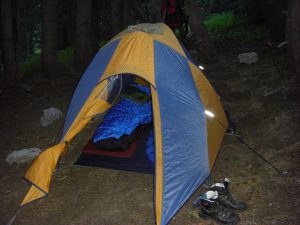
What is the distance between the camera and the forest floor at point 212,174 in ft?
16.0

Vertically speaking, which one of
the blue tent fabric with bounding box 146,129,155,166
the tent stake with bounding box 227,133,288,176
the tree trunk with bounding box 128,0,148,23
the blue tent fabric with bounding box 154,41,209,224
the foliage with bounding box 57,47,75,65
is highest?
the tree trunk with bounding box 128,0,148,23

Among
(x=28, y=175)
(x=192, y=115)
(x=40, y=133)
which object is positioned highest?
(x=192, y=115)

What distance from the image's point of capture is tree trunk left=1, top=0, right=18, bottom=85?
938cm

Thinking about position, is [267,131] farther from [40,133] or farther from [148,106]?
[40,133]

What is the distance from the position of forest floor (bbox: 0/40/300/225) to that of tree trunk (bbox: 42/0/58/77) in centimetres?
181

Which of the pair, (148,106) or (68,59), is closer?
(148,106)

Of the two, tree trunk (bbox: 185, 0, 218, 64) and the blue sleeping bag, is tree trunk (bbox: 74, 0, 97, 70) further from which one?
the blue sleeping bag

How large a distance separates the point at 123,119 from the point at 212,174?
1872mm

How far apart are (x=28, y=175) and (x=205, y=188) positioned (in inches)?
94.7

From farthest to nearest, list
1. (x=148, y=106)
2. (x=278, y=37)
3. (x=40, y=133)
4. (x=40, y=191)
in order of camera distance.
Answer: (x=278, y=37), (x=40, y=133), (x=148, y=106), (x=40, y=191)

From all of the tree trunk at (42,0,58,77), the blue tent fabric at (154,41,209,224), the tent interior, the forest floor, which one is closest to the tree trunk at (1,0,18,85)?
the tree trunk at (42,0,58,77)

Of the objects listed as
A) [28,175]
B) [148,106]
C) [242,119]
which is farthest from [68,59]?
[28,175]

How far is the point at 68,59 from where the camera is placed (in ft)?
40.5

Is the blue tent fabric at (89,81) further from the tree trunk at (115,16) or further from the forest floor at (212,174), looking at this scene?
the tree trunk at (115,16)
